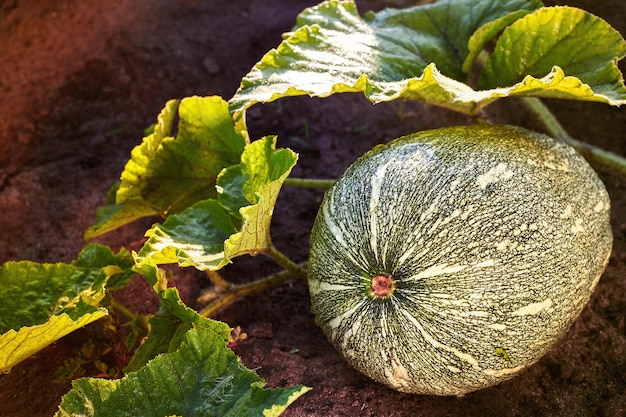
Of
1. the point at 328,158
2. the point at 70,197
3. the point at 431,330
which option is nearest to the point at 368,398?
the point at 431,330

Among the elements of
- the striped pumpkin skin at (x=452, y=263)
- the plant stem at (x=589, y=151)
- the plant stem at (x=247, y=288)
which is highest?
the striped pumpkin skin at (x=452, y=263)

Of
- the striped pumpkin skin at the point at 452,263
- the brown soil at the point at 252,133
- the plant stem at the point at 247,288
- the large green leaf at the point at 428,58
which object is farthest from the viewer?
the plant stem at the point at 247,288

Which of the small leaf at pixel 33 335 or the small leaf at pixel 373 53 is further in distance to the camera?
the small leaf at pixel 373 53

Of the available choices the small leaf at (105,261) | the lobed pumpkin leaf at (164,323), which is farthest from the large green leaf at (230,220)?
the small leaf at (105,261)

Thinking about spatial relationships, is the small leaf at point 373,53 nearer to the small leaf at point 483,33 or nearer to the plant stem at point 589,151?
the small leaf at point 483,33

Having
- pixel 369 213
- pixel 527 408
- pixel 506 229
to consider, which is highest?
pixel 369 213

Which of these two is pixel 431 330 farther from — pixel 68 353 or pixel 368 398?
pixel 68 353
